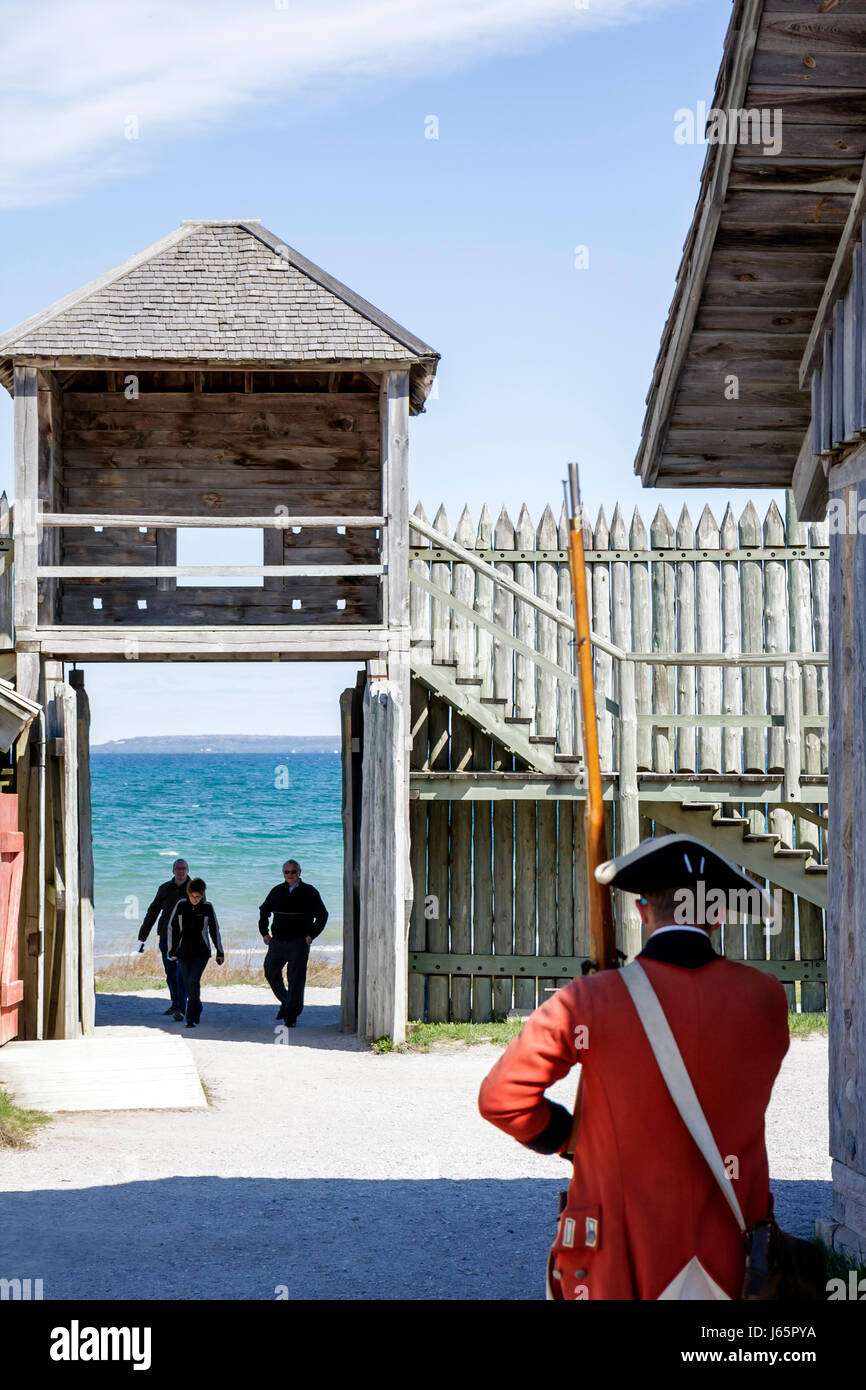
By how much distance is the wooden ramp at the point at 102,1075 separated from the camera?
35.0ft

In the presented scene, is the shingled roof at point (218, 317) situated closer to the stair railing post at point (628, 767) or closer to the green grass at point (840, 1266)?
the stair railing post at point (628, 767)

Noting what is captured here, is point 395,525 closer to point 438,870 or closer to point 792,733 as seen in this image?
point 438,870

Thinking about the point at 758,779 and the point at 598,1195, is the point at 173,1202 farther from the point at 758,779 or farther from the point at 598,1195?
the point at 758,779

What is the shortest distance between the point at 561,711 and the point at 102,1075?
5778 millimetres

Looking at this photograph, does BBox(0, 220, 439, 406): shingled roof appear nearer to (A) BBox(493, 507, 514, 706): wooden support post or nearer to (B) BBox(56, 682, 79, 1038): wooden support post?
(A) BBox(493, 507, 514, 706): wooden support post

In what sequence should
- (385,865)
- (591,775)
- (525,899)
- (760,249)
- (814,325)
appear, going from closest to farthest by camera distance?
(591,775) < (760,249) < (814,325) < (385,865) < (525,899)

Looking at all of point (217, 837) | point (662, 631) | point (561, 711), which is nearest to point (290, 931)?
point (561, 711)

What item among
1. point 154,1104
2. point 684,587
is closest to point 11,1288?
point 154,1104

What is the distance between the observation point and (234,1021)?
16047mm

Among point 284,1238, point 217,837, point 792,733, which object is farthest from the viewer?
point 217,837

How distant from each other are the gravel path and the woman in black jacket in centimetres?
241

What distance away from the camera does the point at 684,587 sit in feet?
49.0

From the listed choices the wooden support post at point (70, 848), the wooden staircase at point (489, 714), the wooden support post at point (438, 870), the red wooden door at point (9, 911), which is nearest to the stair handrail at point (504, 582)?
the wooden staircase at point (489, 714)
